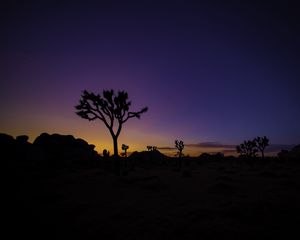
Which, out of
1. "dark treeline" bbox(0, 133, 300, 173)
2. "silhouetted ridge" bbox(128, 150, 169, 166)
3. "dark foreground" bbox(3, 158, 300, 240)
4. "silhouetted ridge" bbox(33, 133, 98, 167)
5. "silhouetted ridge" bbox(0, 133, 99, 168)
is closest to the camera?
"dark foreground" bbox(3, 158, 300, 240)

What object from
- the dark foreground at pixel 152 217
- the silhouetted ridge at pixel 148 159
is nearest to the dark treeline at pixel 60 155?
the silhouetted ridge at pixel 148 159

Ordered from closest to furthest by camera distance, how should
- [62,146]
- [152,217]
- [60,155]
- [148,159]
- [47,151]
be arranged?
[152,217]
[60,155]
[47,151]
[62,146]
[148,159]

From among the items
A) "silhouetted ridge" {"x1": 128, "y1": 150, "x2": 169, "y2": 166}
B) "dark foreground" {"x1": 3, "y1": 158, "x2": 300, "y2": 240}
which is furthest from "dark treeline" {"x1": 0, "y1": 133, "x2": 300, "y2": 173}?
"dark foreground" {"x1": 3, "y1": 158, "x2": 300, "y2": 240}

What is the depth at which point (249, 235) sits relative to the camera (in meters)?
4.05

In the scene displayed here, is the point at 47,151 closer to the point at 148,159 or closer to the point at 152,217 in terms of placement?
the point at 148,159

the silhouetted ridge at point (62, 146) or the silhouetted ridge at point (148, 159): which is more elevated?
the silhouetted ridge at point (62, 146)

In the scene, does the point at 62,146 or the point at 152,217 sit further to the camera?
the point at 62,146

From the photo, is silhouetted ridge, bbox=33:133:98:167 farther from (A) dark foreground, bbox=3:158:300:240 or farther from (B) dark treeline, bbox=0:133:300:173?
(A) dark foreground, bbox=3:158:300:240

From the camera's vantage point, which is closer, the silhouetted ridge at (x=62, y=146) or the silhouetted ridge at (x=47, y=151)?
the silhouetted ridge at (x=47, y=151)

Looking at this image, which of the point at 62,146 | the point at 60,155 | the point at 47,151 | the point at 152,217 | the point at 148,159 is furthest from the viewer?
the point at 148,159

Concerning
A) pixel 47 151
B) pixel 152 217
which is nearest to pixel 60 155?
pixel 47 151

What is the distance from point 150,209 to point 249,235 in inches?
129

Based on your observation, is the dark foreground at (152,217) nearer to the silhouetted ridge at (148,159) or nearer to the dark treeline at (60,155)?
the dark treeline at (60,155)

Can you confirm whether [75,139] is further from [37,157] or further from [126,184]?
[126,184]
